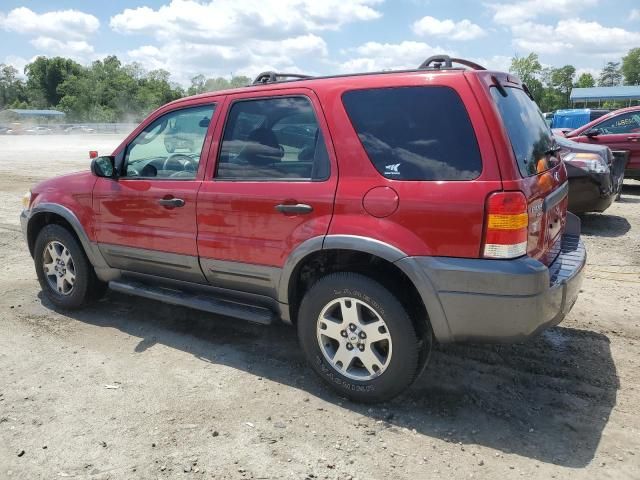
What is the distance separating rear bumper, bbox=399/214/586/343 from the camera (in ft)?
9.06

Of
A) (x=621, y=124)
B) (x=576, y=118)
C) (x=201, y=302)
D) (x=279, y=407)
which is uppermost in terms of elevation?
(x=576, y=118)

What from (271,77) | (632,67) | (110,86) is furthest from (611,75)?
(271,77)

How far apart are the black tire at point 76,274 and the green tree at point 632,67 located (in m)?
124

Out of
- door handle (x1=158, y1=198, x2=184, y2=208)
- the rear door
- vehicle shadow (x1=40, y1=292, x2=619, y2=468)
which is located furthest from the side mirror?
the rear door

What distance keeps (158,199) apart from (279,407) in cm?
177

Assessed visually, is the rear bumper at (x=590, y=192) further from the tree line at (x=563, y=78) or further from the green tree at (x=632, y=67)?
the green tree at (x=632, y=67)

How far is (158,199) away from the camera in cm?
400

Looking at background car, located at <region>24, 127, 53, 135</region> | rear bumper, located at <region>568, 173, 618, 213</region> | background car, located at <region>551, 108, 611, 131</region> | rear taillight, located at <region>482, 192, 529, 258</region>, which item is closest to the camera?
rear taillight, located at <region>482, 192, 529, 258</region>

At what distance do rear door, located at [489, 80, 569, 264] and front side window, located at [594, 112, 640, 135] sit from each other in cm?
832

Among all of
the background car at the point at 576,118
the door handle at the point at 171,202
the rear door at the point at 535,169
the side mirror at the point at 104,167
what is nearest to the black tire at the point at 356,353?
the rear door at the point at 535,169

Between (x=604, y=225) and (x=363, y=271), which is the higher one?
(x=363, y=271)

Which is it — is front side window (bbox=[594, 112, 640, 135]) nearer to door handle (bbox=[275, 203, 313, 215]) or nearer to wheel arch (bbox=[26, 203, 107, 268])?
door handle (bbox=[275, 203, 313, 215])

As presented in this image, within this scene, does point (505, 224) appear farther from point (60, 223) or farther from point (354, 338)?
point (60, 223)

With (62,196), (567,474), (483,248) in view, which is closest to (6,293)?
(62,196)
